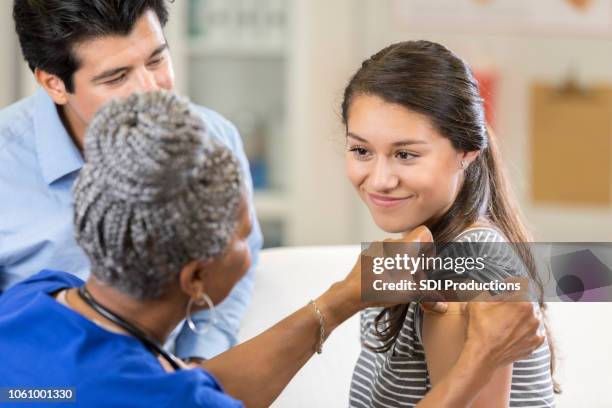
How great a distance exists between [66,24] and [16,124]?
0.25 metres

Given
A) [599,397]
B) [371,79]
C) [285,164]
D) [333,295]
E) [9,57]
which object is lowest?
[285,164]

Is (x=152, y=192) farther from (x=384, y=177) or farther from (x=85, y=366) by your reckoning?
(x=384, y=177)

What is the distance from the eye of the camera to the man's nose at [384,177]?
1.35m

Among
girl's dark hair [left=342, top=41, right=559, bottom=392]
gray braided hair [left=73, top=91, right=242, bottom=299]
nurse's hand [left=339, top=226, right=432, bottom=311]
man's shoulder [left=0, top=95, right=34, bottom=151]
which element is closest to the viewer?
gray braided hair [left=73, top=91, right=242, bottom=299]

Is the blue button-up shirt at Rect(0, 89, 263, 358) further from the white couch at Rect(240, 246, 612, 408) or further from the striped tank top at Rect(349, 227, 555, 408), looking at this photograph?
the striped tank top at Rect(349, 227, 555, 408)

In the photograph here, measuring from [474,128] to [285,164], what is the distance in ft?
7.66

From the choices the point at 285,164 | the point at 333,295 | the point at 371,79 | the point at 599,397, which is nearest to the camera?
the point at 333,295

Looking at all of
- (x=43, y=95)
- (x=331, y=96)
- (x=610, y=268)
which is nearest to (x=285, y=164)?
(x=331, y=96)

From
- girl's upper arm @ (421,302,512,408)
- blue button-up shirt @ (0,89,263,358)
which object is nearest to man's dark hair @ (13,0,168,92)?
blue button-up shirt @ (0,89,263,358)

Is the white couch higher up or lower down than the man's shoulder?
lower down

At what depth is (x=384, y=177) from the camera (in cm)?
135

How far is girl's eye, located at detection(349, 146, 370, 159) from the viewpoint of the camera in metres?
1.40

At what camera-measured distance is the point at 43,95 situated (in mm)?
1790

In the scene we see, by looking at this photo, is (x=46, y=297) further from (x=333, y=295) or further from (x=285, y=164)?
(x=285, y=164)
